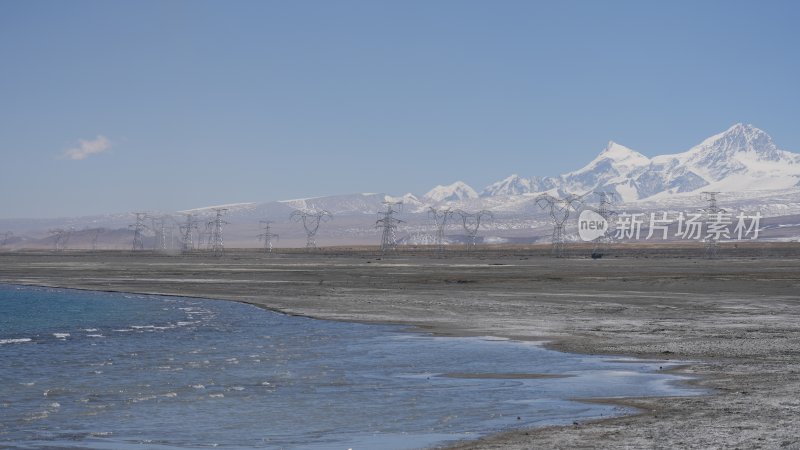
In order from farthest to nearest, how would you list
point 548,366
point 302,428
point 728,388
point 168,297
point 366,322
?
1. point 168,297
2. point 366,322
3. point 548,366
4. point 728,388
5. point 302,428

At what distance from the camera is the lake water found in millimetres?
17156

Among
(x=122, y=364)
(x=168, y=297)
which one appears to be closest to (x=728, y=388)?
(x=122, y=364)

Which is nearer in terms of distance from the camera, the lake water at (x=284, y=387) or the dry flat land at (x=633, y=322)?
the dry flat land at (x=633, y=322)

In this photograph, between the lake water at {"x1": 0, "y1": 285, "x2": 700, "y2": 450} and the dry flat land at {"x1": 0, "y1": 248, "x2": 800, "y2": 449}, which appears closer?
the dry flat land at {"x1": 0, "y1": 248, "x2": 800, "y2": 449}

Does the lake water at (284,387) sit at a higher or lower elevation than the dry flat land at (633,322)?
lower

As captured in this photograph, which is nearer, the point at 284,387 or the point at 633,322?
the point at 284,387

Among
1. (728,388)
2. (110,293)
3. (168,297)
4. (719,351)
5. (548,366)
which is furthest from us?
(110,293)

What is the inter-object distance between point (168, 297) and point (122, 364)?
110ft

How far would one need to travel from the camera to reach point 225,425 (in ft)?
58.7

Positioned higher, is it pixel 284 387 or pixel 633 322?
pixel 633 322

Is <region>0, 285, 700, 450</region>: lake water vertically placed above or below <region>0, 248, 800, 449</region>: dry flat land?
below

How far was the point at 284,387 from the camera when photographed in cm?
2241

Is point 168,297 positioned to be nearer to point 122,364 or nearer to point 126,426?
point 122,364

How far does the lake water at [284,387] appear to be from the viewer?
17.2m
